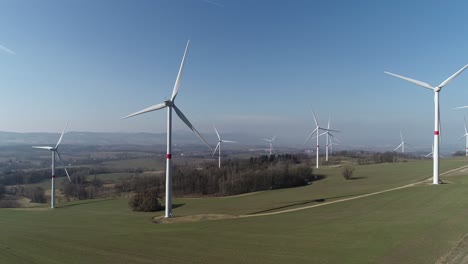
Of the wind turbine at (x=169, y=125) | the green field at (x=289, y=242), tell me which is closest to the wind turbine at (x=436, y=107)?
the green field at (x=289, y=242)

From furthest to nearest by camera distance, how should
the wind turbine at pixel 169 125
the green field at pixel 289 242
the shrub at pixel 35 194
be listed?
the shrub at pixel 35 194 < the wind turbine at pixel 169 125 < the green field at pixel 289 242

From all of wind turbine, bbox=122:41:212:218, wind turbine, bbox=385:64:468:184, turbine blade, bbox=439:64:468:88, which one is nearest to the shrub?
wind turbine, bbox=122:41:212:218

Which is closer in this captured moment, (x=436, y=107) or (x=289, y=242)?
(x=289, y=242)

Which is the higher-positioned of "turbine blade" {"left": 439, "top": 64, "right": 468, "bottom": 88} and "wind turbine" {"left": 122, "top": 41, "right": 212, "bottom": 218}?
"turbine blade" {"left": 439, "top": 64, "right": 468, "bottom": 88}

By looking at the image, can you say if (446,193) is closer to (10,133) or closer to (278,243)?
(278,243)

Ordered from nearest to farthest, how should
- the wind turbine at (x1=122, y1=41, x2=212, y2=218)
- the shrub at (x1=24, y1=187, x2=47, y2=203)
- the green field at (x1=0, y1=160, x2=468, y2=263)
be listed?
the green field at (x1=0, y1=160, x2=468, y2=263) < the wind turbine at (x1=122, y1=41, x2=212, y2=218) < the shrub at (x1=24, y1=187, x2=47, y2=203)

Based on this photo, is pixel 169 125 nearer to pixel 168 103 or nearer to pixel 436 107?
pixel 168 103

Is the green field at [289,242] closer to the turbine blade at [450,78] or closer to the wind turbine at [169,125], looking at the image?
the wind turbine at [169,125]

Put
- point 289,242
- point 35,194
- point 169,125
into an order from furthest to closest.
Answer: point 35,194 < point 169,125 < point 289,242

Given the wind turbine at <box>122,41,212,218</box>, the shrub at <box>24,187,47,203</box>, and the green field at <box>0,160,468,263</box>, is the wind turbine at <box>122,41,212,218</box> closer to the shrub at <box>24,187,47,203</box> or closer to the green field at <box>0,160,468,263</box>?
the green field at <box>0,160,468,263</box>

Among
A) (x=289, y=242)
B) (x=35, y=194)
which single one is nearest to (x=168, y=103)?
(x=289, y=242)

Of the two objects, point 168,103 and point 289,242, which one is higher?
point 168,103
